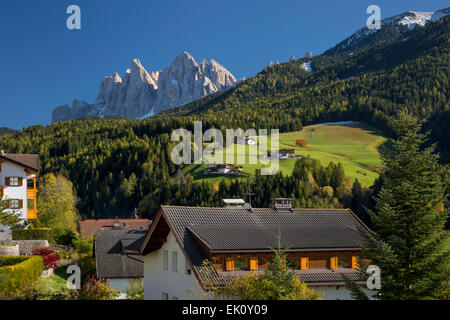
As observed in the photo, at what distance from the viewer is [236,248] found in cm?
2520

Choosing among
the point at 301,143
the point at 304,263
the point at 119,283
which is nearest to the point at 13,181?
the point at 119,283

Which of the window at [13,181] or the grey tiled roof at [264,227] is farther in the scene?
the window at [13,181]

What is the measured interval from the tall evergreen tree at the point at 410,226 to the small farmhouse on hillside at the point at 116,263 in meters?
22.1

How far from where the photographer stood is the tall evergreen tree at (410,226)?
1834cm

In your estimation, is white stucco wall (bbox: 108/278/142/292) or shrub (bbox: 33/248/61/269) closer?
white stucco wall (bbox: 108/278/142/292)

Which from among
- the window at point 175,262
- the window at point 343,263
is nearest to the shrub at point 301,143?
the window at point 343,263

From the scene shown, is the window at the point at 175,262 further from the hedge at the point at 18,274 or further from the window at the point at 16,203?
the window at the point at 16,203

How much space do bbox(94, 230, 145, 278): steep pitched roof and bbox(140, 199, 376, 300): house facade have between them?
914 cm

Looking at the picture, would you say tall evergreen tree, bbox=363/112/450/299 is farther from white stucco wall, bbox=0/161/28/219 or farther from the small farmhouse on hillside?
white stucco wall, bbox=0/161/28/219

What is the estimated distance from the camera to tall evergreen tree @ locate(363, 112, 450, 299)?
1834 cm
